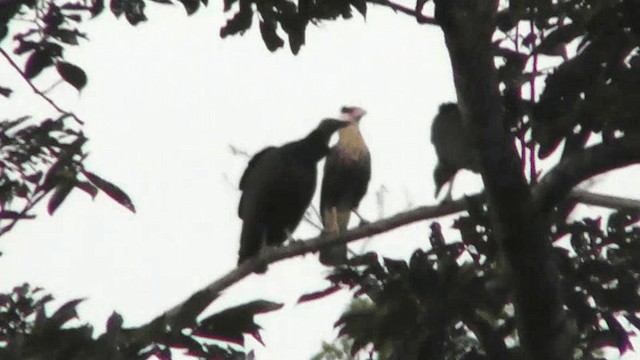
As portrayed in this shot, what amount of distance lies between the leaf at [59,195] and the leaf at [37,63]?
676 millimetres

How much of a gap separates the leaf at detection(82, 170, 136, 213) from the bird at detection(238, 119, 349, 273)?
3034 mm

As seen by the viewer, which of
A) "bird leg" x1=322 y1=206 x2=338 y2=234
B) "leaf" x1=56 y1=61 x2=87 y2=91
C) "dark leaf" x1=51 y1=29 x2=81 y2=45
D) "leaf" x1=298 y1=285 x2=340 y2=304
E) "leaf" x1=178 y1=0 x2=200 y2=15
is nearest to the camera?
"leaf" x1=298 y1=285 x2=340 y2=304

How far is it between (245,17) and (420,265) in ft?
3.09

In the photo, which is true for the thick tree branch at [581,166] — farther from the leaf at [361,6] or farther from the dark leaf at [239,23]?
the dark leaf at [239,23]

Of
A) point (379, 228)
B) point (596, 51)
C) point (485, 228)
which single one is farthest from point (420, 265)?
point (379, 228)

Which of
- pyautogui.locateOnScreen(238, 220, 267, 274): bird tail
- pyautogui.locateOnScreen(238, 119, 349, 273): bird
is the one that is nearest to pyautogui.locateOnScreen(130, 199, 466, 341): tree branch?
pyautogui.locateOnScreen(238, 220, 267, 274): bird tail

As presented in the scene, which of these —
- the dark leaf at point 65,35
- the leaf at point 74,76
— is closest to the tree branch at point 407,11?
the leaf at point 74,76

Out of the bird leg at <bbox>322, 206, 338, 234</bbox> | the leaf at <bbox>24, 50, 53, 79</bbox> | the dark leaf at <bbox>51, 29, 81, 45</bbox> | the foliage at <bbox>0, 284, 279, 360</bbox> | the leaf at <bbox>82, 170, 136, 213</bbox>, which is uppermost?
the bird leg at <bbox>322, 206, 338, 234</bbox>

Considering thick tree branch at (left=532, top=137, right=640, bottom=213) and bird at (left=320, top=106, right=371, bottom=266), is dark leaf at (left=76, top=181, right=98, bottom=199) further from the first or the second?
bird at (left=320, top=106, right=371, bottom=266)

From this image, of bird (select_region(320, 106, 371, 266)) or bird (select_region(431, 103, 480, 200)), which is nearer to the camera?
bird (select_region(431, 103, 480, 200))

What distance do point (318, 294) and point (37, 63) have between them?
933mm

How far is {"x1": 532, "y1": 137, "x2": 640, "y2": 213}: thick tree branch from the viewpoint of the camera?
1963 millimetres

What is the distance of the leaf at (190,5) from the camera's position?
265 centimetres

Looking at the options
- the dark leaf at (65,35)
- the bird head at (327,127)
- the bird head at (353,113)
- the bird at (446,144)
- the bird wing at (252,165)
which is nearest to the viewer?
the dark leaf at (65,35)
